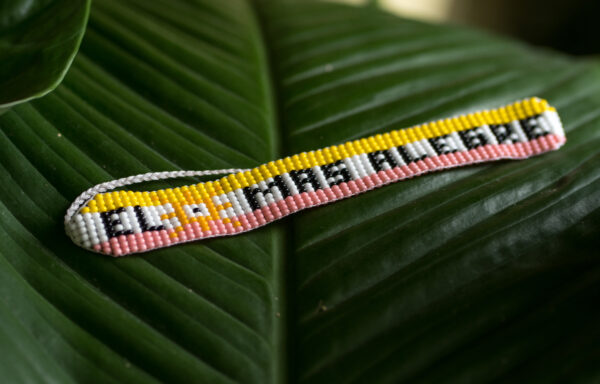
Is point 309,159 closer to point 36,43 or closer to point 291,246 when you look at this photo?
point 291,246

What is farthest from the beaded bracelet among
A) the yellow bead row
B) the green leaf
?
the green leaf

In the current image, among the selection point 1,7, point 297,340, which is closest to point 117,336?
point 297,340

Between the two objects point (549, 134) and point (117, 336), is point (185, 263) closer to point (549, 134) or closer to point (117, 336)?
point (117, 336)

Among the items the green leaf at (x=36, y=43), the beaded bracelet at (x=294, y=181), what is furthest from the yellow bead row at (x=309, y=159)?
the green leaf at (x=36, y=43)

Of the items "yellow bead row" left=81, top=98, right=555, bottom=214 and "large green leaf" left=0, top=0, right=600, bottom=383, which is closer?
"large green leaf" left=0, top=0, right=600, bottom=383

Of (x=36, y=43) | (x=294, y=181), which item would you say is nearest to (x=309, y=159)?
(x=294, y=181)

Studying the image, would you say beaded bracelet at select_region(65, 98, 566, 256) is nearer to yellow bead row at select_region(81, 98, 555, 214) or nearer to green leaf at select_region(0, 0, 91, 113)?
yellow bead row at select_region(81, 98, 555, 214)

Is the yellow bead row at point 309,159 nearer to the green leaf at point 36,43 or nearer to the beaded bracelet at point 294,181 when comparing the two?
the beaded bracelet at point 294,181
